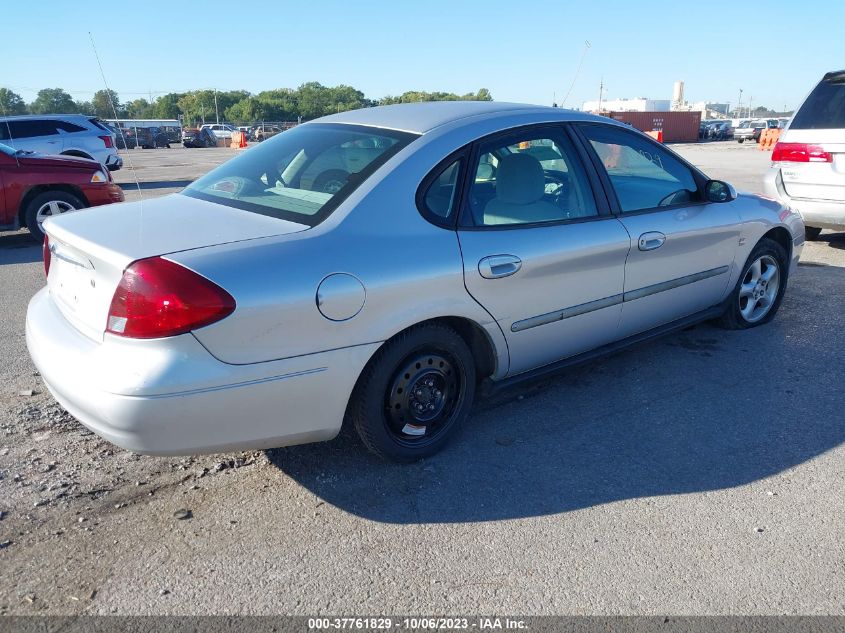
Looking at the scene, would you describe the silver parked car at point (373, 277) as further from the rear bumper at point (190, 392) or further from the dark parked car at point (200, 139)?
the dark parked car at point (200, 139)

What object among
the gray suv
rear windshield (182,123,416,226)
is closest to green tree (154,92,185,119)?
the gray suv

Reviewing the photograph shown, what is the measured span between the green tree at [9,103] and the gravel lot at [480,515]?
1.91m

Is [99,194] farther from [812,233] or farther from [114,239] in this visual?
[812,233]

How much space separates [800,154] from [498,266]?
540 cm

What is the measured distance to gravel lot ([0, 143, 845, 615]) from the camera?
96.6 inches

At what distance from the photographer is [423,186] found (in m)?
3.15

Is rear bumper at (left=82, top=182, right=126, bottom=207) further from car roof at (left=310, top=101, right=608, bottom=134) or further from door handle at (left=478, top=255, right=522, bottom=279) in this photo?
door handle at (left=478, top=255, right=522, bottom=279)

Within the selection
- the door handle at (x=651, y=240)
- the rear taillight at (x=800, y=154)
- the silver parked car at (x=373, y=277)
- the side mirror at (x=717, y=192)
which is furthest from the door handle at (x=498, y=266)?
the rear taillight at (x=800, y=154)

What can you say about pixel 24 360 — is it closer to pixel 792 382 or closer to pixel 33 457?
pixel 33 457

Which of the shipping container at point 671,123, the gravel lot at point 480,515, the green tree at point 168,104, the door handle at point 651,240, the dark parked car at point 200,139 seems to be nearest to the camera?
the gravel lot at point 480,515

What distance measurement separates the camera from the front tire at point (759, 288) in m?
4.97

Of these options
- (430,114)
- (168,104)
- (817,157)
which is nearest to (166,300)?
(430,114)

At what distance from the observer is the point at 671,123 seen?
5478cm

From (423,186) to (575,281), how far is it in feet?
3.34
